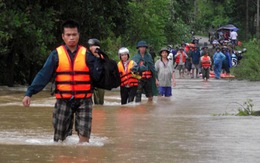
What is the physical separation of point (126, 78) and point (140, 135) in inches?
300

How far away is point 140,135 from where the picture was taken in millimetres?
12023

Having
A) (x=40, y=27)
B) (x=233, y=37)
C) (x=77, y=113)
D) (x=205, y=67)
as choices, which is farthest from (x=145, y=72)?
(x=233, y=37)

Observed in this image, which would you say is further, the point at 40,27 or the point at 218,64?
the point at 218,64

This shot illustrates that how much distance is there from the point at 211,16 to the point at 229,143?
70912 millimetres

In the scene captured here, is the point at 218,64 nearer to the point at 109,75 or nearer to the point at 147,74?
the point at 147,74

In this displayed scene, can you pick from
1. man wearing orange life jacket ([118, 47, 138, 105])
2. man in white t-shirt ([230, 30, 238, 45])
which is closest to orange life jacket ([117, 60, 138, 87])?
man wearing orange life jacket ([118, 47, 138, 105])

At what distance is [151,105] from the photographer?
1988 cm

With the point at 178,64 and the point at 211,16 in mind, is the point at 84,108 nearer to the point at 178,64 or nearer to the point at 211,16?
the point at 178,64

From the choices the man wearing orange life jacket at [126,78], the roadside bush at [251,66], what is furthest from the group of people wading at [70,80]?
the roadside bush at [251,66]

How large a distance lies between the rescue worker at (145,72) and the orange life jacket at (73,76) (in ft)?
33.6

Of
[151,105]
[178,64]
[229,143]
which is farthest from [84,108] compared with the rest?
[178,64]

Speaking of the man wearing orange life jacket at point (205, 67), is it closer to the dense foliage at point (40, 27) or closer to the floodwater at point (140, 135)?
the dense foliage at point (40, 27)

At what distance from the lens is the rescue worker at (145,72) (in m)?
20.7

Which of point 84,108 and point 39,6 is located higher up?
point 39,6
